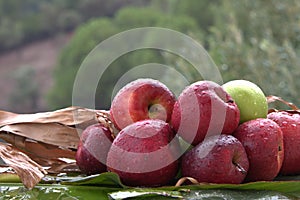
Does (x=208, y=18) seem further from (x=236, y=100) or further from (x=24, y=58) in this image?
(x=236, y=100)

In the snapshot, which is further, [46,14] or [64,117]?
[46,14]

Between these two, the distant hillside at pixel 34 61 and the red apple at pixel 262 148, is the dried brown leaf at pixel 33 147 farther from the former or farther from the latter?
the distant hillside at pixel 34 61

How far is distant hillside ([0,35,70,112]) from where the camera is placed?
1541 cm

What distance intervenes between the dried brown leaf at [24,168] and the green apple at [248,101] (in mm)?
422

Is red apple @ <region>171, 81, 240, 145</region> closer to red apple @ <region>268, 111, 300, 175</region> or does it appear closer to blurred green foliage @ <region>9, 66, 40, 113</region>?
red apple @ <region>268, 111, 300, 175</region>

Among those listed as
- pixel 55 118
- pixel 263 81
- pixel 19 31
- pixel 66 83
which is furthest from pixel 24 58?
pixel 55 118

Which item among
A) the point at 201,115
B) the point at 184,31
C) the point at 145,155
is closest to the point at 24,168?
the point at 145,155

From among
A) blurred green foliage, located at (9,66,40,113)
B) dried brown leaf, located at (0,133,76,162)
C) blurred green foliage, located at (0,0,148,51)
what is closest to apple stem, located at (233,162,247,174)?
dried brown leaf, located at (0,133,76,162)

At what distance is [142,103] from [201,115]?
0.14 meters

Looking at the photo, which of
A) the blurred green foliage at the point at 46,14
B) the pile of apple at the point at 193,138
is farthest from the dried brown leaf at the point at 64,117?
the blurred green foliage at the point at 46,14

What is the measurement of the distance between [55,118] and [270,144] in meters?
0.52

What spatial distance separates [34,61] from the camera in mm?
16547

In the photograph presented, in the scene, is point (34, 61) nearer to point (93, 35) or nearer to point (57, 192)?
point (93, 35)

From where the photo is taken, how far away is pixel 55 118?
133 centimetres
